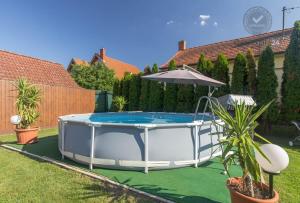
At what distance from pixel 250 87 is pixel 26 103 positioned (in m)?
10.7

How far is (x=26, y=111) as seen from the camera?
8.27m

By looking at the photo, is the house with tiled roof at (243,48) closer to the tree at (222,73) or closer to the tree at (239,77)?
the tree at (239,77)

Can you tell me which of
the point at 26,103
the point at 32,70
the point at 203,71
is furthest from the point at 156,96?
the point at 26,103

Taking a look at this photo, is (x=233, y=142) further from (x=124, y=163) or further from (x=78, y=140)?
(x=78, y=140)

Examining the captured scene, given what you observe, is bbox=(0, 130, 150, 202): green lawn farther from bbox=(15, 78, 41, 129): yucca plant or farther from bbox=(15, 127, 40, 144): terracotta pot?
bbox=(15, 78, 41, 129): yucca plant

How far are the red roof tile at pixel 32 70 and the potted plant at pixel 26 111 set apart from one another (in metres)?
4.57

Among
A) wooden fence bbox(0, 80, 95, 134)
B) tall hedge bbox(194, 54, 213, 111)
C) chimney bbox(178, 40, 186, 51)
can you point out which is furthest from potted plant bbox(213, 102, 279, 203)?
chimney bbox(178, 40, 186, 51)

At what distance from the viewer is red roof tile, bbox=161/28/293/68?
50.6 ft

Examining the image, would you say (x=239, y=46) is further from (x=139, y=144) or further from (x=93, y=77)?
(x=93, y=77)

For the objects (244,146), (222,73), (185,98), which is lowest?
(244,146)

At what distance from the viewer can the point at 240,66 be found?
12008mm

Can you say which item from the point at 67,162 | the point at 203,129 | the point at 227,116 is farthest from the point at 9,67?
the point at 227,116

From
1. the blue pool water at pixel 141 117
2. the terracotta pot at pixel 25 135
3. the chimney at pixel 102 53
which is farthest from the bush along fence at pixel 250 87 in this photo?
the chimney at pixel 102 53

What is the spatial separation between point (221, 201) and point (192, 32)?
20660 millimetres
